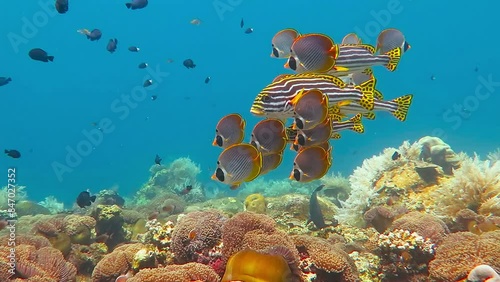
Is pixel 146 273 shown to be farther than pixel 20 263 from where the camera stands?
No

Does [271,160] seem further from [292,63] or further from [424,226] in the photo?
[424,226]

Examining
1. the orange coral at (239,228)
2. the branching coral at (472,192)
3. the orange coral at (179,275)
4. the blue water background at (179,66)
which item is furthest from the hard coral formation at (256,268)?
the blue water background at (179,66)

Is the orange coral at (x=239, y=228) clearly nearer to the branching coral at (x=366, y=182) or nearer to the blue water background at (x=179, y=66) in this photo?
the branching coral at (x=366, y=182)

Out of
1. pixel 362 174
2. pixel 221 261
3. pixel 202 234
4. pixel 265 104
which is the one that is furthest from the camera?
pixel 362 174

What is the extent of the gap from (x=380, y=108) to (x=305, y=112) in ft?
4.21

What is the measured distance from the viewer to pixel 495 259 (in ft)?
14.2

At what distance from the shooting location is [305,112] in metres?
3.69

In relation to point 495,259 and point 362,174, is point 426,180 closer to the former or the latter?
point 362,174

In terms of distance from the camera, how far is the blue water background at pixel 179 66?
104 meters

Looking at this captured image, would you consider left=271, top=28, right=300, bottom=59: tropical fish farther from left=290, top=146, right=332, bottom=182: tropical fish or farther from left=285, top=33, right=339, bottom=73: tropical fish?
left=290, top=146, right=332, bottom=182: tropical fish

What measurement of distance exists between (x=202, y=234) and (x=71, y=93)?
127 metres

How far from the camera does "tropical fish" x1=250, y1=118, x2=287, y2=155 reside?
3877 millimetres

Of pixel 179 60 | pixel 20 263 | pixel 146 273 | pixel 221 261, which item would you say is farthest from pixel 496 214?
pixel 179 60

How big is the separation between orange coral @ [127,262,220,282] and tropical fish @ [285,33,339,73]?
2436 millimetres
